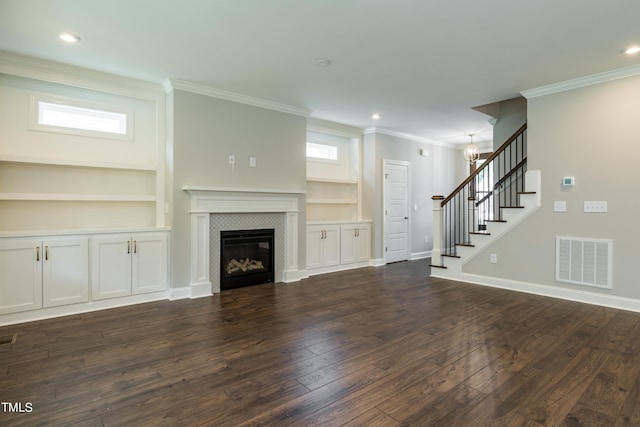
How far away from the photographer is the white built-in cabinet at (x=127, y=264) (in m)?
3.93

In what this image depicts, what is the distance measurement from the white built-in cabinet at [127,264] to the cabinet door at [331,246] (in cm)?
273

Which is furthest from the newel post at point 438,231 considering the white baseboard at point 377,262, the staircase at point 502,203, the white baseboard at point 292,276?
the white baseboard at point 292,276

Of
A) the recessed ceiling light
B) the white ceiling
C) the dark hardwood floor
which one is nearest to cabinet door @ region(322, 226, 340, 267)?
the dark hardwood floor

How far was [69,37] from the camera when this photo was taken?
3256 mm

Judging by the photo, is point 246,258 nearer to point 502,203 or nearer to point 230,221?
point 230,221

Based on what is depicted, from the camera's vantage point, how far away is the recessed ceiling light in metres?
3.22

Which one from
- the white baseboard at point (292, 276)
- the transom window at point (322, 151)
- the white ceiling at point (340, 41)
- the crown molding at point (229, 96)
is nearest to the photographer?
the white ceiling at point (340, 41)

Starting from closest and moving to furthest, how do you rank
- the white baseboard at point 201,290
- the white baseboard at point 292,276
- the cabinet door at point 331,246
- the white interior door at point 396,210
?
the white baseboard at point 201,290 → the white baseboard at point 292,276 → the cabinet door at point 331,246 → the white interior door at point 396,210

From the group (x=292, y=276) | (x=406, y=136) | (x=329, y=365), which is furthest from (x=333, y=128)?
Answer: (x=329, y=365)

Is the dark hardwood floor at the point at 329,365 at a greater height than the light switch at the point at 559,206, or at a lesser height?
lesser

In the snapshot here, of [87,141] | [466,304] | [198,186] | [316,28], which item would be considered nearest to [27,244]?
[87,141]

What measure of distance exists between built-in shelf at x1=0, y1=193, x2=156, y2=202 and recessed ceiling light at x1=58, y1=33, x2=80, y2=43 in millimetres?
1711

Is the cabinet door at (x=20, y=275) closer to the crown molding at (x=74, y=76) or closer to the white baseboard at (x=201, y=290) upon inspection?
the white baseboard at (x=201, y=290)

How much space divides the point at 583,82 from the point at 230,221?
4.92 m
